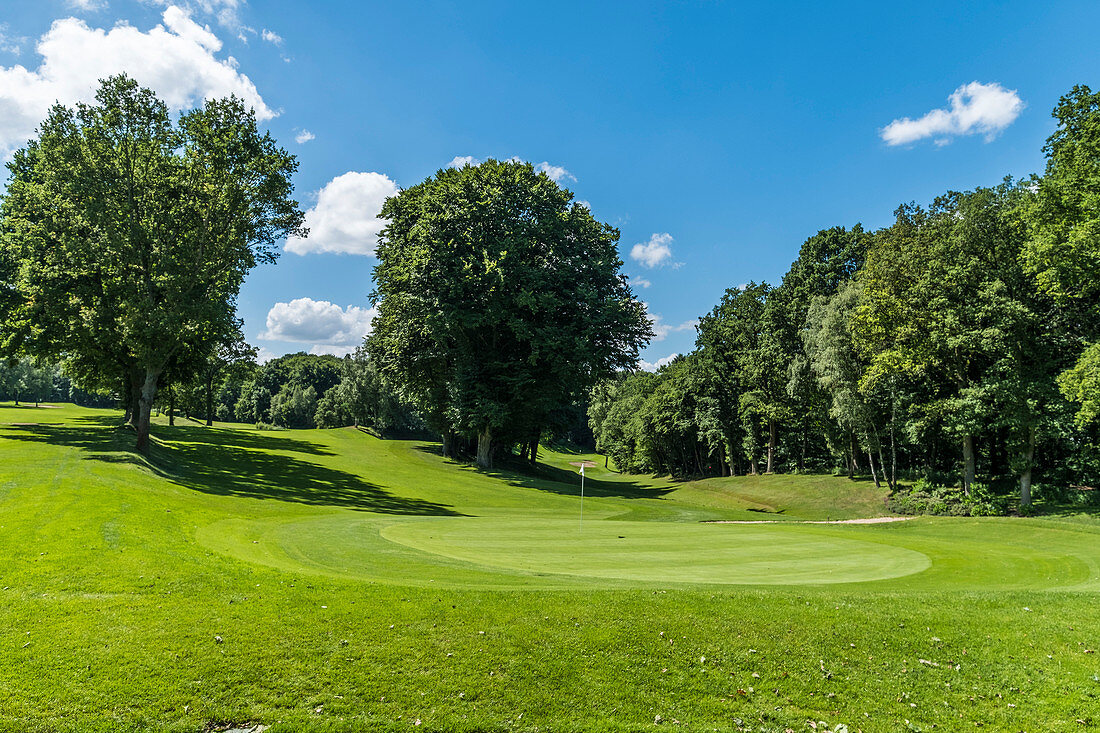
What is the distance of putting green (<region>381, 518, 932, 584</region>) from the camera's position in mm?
11805

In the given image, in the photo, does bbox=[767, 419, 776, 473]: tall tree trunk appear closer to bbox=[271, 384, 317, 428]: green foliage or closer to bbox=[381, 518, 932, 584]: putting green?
bbox=[381, 518, 932, 584]: putting green

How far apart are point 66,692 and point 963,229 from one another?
3789 cm

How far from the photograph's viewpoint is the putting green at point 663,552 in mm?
11805

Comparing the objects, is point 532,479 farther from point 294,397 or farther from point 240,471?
point 294,397

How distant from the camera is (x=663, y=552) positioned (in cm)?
1425

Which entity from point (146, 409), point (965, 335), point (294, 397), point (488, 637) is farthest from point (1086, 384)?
point (294, 397)

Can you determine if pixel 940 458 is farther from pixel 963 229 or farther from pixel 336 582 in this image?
pixel 336 582

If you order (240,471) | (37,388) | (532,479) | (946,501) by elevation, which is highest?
(37,388)

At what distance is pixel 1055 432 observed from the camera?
87.0 feet

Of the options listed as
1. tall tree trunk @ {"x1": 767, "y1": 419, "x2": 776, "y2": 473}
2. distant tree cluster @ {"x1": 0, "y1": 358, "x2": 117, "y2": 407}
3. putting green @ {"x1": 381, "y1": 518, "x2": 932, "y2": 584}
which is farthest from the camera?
distant tree cluster @ {"x1": 0, "y1": 358, "x2": 117, "y2": 407}

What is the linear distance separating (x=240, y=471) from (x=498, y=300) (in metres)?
18.8

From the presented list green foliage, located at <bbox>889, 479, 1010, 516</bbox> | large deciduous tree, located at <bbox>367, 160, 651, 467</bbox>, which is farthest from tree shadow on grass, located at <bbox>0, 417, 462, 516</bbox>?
green foliage, located at <bbox>889, 479, 1010, 516</bbox>

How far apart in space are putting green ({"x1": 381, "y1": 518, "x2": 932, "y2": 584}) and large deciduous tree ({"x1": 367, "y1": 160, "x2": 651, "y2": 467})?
759 inches

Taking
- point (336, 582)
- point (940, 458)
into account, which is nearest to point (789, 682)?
point (336, 582)
